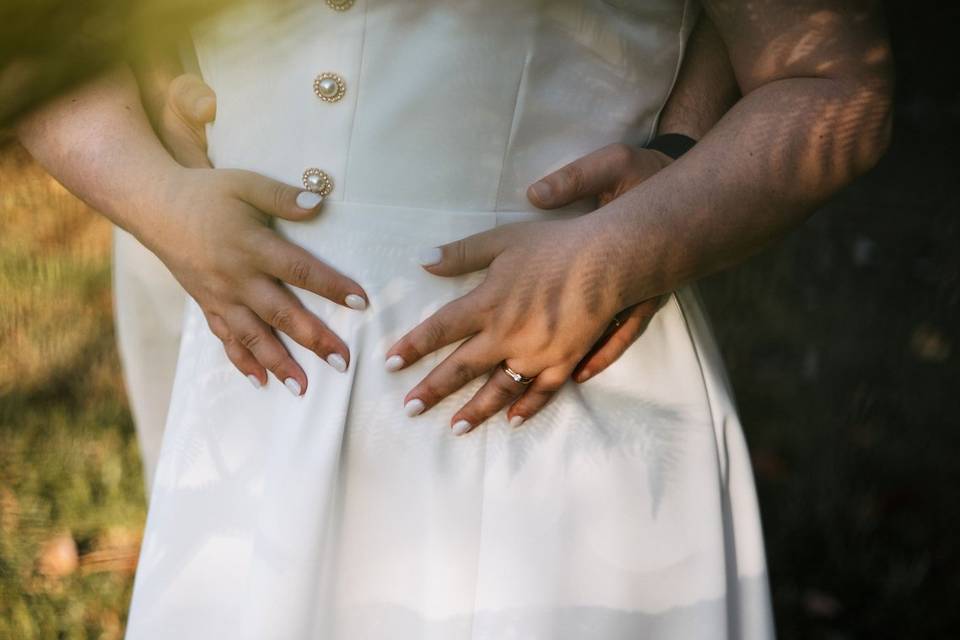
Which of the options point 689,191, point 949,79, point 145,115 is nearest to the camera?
point 689,191

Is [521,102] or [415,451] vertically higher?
[521,102]

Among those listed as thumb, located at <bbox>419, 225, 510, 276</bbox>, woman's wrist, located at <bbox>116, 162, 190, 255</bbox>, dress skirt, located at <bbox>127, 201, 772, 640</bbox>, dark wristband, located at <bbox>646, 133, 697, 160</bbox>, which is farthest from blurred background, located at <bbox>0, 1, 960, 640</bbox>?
thumb, located at <bbox>419, 225, 510, 276</bbox>

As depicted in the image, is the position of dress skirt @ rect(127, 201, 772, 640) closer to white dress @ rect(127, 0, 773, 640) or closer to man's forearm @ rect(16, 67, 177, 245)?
white dress @ rect(127, 0, 773, 640)

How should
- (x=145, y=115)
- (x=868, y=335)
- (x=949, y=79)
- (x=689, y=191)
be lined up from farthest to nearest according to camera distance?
1. (x=868, y=335)
2. (x=949, y=79)
3. (x=145, y=115)
4. (x=689, y=191)

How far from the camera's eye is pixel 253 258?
3.85 ft

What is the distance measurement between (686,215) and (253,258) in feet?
1.75

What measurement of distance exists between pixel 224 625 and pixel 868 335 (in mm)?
2816

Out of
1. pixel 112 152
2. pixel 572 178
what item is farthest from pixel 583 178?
pixel 112 152

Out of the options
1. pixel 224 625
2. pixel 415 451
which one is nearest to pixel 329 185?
pixel 415 451

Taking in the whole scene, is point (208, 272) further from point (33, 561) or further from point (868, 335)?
point (868, 335)

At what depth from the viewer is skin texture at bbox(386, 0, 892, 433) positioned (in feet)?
3.67

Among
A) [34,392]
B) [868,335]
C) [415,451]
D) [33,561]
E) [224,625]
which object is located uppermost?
[868,335]

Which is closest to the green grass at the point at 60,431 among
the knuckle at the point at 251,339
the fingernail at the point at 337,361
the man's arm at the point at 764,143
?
the knuckle at the point at 251,339

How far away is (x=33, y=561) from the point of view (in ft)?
9.30
